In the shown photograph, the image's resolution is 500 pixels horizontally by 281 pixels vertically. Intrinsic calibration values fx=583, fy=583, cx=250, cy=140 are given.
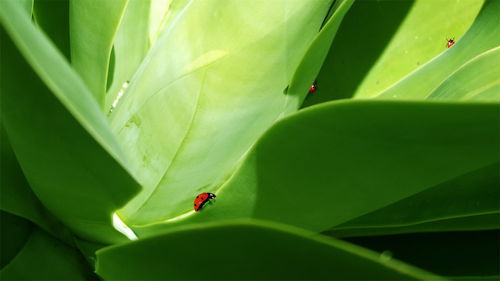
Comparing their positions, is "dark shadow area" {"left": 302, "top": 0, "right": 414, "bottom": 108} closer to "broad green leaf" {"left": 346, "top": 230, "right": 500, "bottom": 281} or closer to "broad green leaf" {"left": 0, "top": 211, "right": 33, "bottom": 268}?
"broad green leaf" {"left": 346, "top": 230, "right": 500, "bottom": 281}

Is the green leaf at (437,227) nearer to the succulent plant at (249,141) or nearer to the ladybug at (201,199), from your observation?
the succulent plant at (249,141)

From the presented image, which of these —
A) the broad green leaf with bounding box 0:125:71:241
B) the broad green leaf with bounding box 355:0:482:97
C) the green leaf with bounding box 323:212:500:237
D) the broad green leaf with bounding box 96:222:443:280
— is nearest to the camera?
the broad green leaf with bounding box 96:222:443:280

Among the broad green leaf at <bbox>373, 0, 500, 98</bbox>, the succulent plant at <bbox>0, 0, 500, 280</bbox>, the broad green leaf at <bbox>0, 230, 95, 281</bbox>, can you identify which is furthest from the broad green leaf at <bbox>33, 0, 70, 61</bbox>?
the broad green leaf at <bbox>373, 0, 500, 98</bbox>

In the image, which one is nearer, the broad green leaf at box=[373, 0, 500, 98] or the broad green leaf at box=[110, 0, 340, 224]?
the broad green leaf at box=[110, 0, 340, 224]

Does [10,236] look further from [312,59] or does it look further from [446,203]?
[446,203]

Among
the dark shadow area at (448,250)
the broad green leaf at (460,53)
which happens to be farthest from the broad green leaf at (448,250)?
the broad green leaf at (460,53)

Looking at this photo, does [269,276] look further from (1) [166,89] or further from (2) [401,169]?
(1) [166,89]
